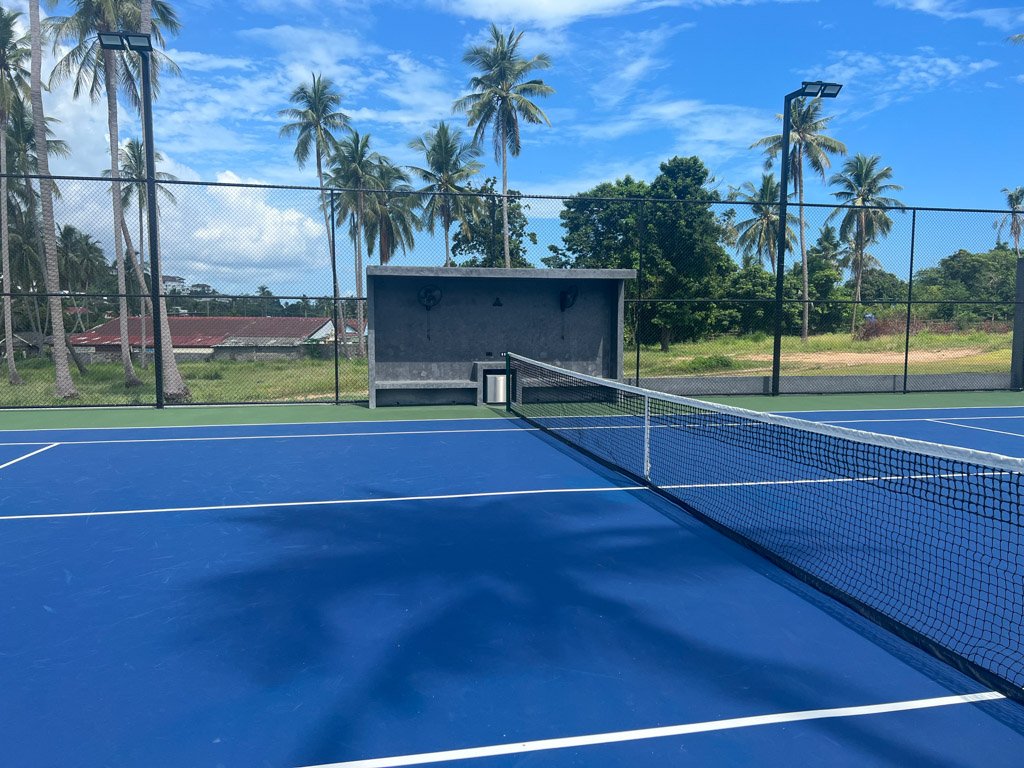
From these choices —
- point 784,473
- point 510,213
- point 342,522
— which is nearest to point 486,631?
point 342,522

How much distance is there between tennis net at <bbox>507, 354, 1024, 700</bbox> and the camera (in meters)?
4.46

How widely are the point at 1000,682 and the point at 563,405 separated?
1212cm

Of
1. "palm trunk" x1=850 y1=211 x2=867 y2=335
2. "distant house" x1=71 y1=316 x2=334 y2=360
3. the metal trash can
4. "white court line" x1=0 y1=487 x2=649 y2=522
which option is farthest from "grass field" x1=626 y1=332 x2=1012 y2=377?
"white court line" x1=0 y1=487 x2=649 y2=522

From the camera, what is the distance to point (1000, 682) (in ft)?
12.4

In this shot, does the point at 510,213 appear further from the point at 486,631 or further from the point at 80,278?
the point at 80,278

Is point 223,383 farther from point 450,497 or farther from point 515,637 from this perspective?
point 515,637

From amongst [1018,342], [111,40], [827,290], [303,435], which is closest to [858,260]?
[827,290]

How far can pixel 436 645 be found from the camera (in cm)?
424

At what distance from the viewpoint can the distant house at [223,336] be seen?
→ 3859 cm

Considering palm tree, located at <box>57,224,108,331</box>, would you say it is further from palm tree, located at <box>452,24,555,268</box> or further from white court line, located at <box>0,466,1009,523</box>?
white court line, located at <box>0,466,1009,523</box>

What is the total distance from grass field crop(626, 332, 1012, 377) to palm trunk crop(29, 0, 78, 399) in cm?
2064

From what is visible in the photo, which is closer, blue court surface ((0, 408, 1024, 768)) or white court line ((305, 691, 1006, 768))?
white court line ((305, 691, 1006, 768))

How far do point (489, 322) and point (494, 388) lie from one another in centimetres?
158

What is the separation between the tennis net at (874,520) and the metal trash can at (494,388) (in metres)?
4.45
